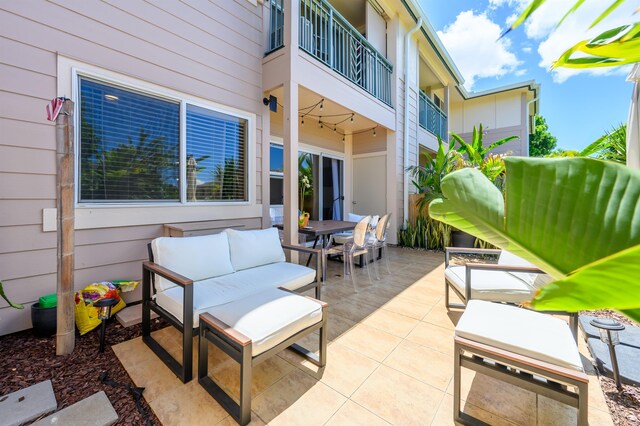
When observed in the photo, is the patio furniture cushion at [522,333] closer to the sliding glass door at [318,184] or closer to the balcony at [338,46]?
the balcony at [338,46]

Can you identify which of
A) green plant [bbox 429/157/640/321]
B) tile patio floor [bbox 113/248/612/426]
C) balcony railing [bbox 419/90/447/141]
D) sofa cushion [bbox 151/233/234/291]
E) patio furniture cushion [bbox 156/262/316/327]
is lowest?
tile patio floor [bbox 113/248/612/426]

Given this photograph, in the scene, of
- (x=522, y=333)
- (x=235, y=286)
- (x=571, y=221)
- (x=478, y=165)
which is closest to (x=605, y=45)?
(x=571, y=221)

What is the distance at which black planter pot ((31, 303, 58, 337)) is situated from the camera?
2.35 m

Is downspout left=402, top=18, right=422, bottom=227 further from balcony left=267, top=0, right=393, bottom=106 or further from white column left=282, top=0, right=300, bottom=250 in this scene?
white column left=282, top=0, right=300, bottom=250

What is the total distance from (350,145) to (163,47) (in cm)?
528

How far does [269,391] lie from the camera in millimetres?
1839

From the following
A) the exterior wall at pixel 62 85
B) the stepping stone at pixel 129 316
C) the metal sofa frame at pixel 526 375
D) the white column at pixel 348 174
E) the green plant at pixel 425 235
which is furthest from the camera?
the white column at pixel 348 174

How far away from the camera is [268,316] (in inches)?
71.9

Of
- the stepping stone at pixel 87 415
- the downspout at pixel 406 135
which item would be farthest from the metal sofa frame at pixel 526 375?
the downspout at pixel 406 135

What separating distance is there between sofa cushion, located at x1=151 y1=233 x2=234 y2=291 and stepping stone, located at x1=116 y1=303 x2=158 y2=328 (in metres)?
0.68

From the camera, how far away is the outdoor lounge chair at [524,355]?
1368mm

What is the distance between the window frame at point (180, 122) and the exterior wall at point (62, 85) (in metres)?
0.07

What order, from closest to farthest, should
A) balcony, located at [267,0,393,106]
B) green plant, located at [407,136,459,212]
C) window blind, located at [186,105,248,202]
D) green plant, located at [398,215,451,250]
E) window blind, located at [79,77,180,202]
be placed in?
window blind, located at [79,77,180,202] < window blind, located at [186,105,248,202] < balcony, located at [267,0,393,106] < green plant, located at [407,136,459,212] < green plant, located at [398,215,451,250]

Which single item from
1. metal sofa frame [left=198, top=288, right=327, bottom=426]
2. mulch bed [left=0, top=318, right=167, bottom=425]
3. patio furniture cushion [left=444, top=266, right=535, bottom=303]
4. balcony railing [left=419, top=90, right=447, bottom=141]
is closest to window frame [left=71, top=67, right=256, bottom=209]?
mulch bed [left=0, top=318, right=167, bottom=425]
